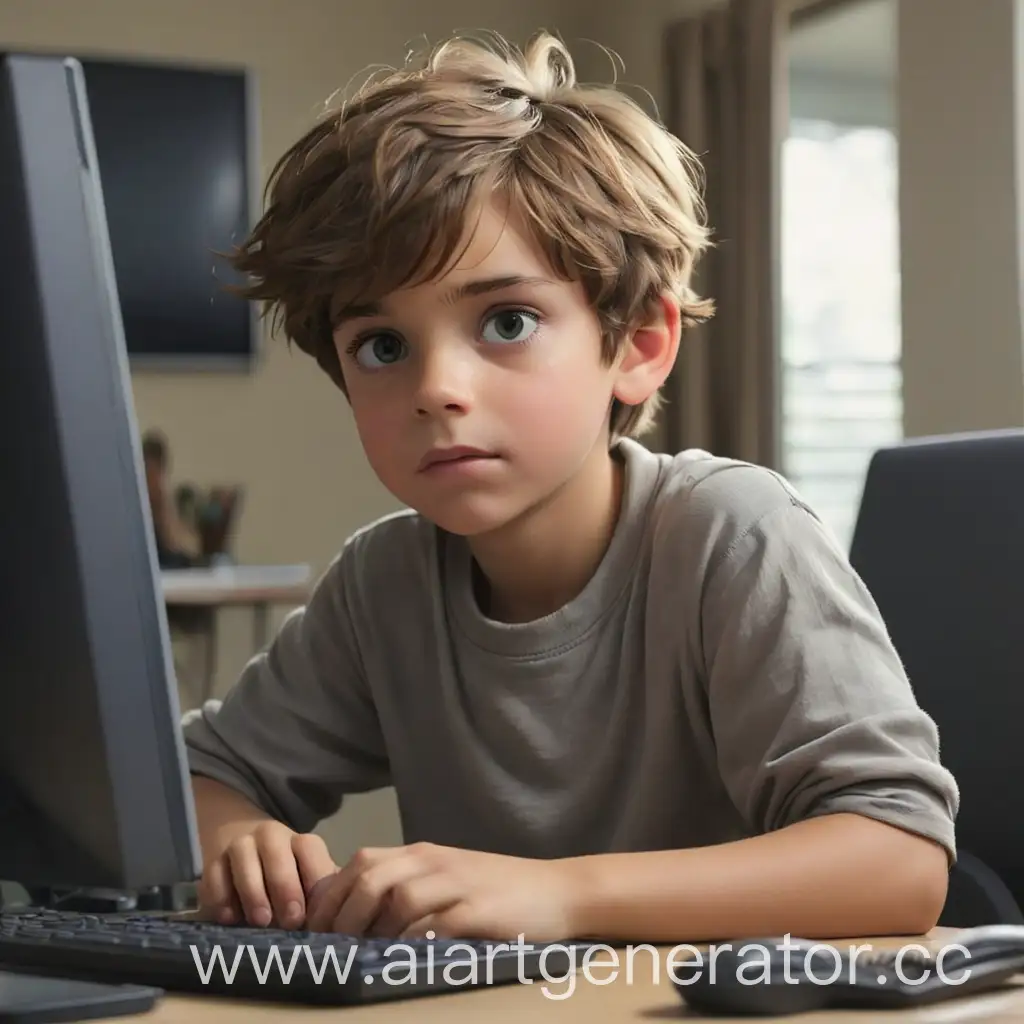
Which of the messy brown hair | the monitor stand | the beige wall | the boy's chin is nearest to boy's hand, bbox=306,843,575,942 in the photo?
the monitor stand

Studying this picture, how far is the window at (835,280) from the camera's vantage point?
4.22 m

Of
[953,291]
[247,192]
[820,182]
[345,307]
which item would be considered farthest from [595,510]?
[247,192]

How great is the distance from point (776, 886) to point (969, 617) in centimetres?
52

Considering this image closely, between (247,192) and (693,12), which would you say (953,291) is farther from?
(247,192)

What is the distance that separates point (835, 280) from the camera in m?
4.30

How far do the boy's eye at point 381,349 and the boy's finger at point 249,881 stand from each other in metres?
0.32

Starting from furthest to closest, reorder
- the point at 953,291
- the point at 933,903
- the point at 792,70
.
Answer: the point at 792,70 → the point at 953,291 → the point at 933,903

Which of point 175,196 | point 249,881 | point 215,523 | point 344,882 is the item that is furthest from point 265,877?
point 175,196

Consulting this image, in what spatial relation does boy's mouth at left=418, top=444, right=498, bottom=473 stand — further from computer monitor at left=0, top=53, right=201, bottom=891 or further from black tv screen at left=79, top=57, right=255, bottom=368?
black tv screen at left=79, top=57, right=255, bottom=368

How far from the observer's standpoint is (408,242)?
106 centimetres

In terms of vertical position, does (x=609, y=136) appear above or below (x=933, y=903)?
above

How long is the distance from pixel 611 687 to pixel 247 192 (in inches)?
149

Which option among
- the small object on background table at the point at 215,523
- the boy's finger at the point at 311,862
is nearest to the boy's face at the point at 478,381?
the boy's finger at the point at 311,862

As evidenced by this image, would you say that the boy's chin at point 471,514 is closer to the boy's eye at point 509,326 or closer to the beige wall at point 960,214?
the boy's eye at point 509,326
